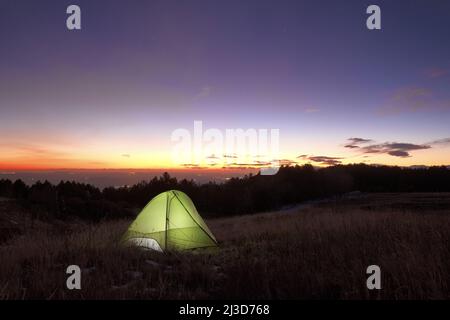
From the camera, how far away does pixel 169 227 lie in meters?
10.2

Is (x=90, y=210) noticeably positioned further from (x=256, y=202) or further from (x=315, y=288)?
(x=256, y=202)

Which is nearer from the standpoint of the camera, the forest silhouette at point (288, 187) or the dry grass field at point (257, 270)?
the dry grass field at point (257, 270)

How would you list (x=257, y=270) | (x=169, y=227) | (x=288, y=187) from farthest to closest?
(x=288, y=187), (x=169, y=227), (x=257, y=270)

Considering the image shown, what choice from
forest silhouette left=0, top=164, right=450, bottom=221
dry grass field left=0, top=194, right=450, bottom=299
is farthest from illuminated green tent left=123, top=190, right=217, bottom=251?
forest silhouette left=0, top=164, right=450, bottom=221

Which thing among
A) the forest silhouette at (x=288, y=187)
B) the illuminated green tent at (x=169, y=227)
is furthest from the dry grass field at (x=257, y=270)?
the forest silhouette at (x=288, y=187)

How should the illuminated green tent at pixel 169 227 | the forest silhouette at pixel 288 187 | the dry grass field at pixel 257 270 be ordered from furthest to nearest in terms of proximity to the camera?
the forest silhouette at pixel 288 187 → the illuminated green tent at pixel 169 227 → the dry grass field at pixel 257 270

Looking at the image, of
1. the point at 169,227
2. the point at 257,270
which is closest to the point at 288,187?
the point at 169,227

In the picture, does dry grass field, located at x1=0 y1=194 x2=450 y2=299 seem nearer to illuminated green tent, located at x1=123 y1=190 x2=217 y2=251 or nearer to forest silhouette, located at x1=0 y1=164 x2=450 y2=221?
illuminated green tent, located at x1=123 y1=190 x2=217 y2=251

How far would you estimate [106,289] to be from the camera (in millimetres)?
5039

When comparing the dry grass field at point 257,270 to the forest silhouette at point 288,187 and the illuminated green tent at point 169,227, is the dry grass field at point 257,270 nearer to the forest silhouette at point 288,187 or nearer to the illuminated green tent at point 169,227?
the illuminated green tent at point 169,227

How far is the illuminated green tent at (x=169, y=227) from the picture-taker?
32.6 ft

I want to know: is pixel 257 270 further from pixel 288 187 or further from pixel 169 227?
pixel 288 187

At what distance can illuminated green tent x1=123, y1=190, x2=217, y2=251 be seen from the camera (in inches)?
391
